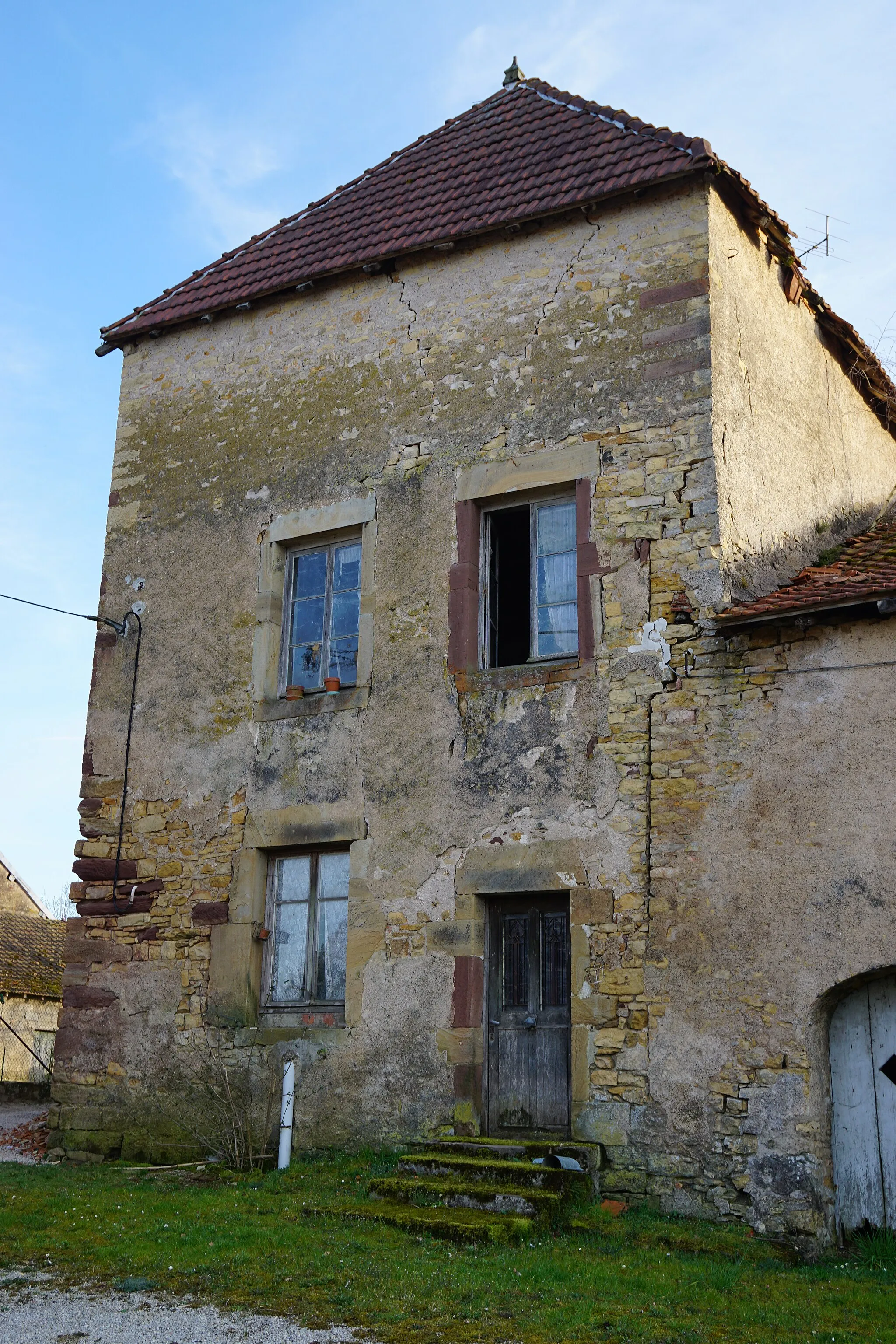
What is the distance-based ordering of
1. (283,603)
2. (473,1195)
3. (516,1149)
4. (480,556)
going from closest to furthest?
(473,1195), (516,1149), (480,556), (283,603)

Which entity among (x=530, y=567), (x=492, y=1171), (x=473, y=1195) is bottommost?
(x=473, y=1195)

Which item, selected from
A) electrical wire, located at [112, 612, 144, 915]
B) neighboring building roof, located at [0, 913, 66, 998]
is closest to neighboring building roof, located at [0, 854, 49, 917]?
neighboring building roof, located at [0, 913, 66, 998]

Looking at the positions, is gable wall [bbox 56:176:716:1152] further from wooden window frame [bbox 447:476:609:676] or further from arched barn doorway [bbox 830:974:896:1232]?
arched barn doorway [bbox 830:974:896:1232]

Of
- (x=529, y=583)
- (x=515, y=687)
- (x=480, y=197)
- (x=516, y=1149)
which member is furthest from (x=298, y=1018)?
(x=480, y=197)

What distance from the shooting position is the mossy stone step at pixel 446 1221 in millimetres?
6836

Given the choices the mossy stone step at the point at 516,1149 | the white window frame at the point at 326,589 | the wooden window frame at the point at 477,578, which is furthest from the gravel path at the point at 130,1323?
the white window frame at the point at 326,589

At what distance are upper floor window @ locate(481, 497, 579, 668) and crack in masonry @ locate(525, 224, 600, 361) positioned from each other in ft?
4.13

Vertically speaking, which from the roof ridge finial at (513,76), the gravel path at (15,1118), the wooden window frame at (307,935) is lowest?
the gravel path at (15,1118)

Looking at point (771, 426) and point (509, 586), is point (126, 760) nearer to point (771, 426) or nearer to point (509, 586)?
point (509, 586)

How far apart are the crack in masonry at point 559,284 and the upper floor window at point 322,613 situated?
2.11 meters

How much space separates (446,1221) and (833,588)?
14.6 feet

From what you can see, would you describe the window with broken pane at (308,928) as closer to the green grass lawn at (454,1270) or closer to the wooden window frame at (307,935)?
the wooden window frame at (307,935)

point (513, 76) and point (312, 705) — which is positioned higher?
point (513, 76)

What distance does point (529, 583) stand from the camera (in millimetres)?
9562
